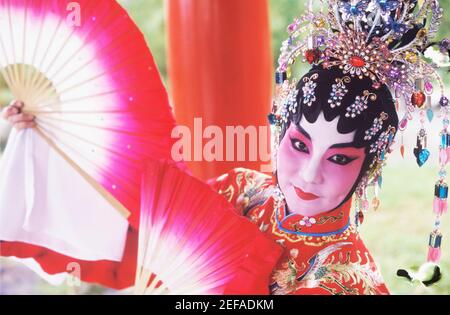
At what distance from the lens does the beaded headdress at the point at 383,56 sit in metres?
1.46

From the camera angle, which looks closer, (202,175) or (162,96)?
(162,96)

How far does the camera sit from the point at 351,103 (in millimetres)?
1490

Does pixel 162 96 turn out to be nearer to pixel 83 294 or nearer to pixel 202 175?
pixel 202 175

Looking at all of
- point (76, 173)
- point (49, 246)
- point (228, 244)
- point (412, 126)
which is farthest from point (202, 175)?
point (412, 126)

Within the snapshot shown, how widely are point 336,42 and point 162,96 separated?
53cm

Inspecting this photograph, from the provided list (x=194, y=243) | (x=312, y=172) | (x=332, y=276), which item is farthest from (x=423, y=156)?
(x=194, y=243)

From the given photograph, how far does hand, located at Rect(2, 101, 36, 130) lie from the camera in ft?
5.71

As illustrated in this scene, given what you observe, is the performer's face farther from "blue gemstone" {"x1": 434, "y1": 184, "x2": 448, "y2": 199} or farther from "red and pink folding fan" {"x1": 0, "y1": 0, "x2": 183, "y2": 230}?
"red and pink folding fan" {"x1": 0, "y1": 0, "x2": 183, "y2": 230}

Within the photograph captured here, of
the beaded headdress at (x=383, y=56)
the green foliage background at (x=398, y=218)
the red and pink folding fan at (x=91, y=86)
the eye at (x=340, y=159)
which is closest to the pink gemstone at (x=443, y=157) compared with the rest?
the beaded headdress at (x=383, y=56)

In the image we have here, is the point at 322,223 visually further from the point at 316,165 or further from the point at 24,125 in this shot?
the point at 24,125

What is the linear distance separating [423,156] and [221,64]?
2.15ft

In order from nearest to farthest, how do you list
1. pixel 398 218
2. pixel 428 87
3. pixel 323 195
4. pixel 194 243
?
pixel 428 87, pixel 323 195, pixel 194 243, pixel 398 218

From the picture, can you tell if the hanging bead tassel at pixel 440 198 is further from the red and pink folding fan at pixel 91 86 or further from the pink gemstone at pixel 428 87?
the red and pink folding fan at pixel 91 86
